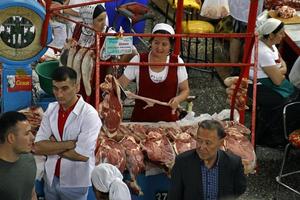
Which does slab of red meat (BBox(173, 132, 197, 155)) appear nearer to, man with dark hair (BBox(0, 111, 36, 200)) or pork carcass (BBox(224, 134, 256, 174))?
pork carcass (BBox(224, 134, 256, 174))

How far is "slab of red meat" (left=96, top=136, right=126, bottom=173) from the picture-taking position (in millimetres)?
5203

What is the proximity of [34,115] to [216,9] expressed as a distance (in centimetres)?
365

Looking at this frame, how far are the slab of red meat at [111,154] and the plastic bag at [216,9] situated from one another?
11.9 ft

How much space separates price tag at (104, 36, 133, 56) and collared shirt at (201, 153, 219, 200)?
4.68 ft

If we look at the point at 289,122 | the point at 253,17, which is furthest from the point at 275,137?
the point at 253,17

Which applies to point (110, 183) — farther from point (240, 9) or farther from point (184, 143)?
point (240, 9)

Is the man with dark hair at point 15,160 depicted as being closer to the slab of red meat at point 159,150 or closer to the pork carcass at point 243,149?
the slab of red meat at point 159,150

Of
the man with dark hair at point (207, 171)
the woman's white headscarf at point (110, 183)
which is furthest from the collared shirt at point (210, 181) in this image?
the woman's white headscarf at point (110, 183)

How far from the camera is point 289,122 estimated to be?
6.73 meters

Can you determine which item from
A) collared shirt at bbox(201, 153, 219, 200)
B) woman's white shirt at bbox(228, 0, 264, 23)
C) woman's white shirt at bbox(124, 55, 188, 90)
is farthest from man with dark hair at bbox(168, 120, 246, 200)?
woman's white shirt at bbox(228, 0, 264, 23)

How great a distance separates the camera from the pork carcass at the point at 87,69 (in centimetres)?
579

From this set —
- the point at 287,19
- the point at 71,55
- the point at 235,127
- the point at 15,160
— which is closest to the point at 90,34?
the point at 71,55

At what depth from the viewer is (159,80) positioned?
582 cm

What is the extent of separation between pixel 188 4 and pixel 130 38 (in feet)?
11.3
